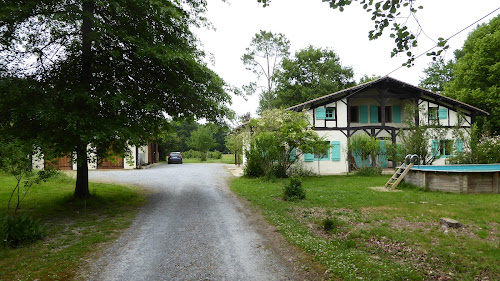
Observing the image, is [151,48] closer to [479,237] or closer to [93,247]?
[93,247]

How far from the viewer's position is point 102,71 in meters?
8.26

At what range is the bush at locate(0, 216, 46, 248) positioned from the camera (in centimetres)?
500

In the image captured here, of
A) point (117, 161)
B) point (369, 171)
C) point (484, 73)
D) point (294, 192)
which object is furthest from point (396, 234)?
point (484, 73)

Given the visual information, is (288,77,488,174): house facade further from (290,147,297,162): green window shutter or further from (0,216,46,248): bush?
(0,216,46,248): bush

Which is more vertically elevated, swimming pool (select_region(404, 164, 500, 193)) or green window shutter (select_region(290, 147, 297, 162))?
green window shutter (select_region(290, 147, 297, 162))

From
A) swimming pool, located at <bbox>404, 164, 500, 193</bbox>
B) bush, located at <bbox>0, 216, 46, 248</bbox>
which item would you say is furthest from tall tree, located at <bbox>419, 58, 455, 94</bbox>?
Answer: bush, located at <bbox>0, 216, 46, 248</bbox>

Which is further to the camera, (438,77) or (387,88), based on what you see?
(438,77)

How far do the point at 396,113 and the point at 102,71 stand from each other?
20.3 meters

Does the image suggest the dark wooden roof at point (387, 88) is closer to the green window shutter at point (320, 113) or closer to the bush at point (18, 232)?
the green window shutter at point (320, 113)

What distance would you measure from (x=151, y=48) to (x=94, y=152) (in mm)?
3301

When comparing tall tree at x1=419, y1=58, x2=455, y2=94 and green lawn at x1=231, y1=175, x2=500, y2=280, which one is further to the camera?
tall tree at x1=419, y1=58, x2=455, y2=94

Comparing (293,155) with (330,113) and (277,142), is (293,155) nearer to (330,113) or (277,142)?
(277,142)

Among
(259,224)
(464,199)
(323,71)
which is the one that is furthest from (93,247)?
(323,71)

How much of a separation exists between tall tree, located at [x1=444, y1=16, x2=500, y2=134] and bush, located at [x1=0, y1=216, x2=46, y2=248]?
90.6ft
